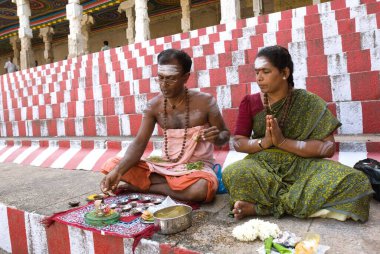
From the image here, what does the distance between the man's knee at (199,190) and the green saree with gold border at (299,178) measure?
182 mm

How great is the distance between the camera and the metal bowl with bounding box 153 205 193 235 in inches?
66.2

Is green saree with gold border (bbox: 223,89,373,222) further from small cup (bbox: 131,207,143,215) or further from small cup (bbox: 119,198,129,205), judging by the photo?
small cup (bbox: 119,198,129,205)

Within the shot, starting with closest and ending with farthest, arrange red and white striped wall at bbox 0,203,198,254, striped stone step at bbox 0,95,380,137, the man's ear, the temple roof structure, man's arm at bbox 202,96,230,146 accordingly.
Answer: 1. red and white striped wall at bbox 0,203,198,254
2. the man's ear
3. man's arm at bbox 202,96,230,146
4. striped stone step at bbox 0,95,380,137
5. the temple roof structure

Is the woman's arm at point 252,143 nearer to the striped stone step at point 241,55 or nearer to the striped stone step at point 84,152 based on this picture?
the striped stone step at point 84,152

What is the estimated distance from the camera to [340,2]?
252 inches

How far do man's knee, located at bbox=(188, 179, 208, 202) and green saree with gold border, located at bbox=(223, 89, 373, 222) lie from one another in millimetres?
182

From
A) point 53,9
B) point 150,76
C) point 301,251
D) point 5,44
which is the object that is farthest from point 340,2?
point 5,44

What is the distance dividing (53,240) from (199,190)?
954 mm

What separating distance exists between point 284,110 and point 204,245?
38.2 inches

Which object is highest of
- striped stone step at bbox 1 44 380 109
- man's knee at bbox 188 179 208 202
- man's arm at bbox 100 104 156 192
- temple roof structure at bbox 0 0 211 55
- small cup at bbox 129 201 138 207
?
temple roof structure at bbox 0 0 211 55

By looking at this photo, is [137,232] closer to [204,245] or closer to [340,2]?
[204,245]

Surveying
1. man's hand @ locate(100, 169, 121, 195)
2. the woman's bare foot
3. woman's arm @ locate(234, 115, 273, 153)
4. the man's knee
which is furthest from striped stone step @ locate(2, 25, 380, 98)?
man's hand @ locate(100, 169, 121, 195)

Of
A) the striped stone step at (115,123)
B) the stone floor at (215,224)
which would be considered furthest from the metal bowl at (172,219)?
the striped stone step at (115,123)

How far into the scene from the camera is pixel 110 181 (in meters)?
2.23
